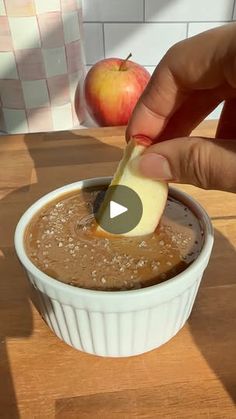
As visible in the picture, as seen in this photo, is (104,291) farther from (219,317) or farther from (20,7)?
(20,7)

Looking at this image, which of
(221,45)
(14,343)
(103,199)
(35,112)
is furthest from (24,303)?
(35,112)

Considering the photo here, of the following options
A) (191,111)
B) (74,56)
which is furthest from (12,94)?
(191,111)

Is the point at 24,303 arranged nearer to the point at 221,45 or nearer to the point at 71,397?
the point at 71,397

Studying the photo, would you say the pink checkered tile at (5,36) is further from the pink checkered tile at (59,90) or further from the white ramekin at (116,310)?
the white ramekin at (116,310)

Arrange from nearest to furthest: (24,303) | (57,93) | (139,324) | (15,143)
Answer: (139,324) → (24,303) → (15,143) → (57,93)

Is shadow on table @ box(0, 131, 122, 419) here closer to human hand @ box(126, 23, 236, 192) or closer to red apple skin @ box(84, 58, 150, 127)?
red apple skin @ box(84, 58, 150, 127)

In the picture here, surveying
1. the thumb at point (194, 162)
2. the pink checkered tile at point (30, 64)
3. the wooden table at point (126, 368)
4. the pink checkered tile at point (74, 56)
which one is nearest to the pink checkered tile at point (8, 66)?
the pink checkered tile at point (30, 64)

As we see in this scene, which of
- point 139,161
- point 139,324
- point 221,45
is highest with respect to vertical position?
point 221,45
